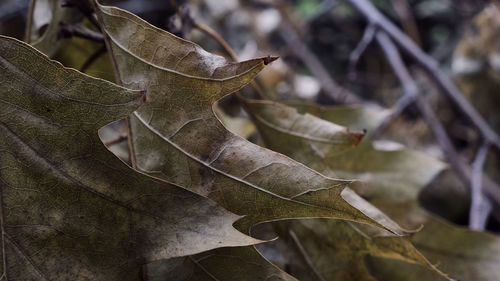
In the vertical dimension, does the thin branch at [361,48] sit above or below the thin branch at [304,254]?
above

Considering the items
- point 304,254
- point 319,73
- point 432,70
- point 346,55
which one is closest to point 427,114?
point 432,70

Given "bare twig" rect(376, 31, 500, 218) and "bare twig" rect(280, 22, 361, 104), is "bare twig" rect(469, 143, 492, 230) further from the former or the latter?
"bare twig" rect(280, 22, 361, 104)

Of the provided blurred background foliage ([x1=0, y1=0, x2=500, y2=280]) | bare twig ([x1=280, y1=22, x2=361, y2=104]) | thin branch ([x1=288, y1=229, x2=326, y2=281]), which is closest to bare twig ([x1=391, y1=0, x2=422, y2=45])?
blurred background foliage ([x1=0, y1=0, x2=500, y2=280])

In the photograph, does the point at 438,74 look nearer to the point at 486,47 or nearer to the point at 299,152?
the point at 486,47

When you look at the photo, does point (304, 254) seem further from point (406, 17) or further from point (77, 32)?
point (406, 17)

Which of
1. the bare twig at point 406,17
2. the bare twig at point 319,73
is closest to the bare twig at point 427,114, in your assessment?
the bare twig at point 319,73

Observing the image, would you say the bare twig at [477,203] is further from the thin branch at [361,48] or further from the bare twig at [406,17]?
the bare twig at [406,17]
